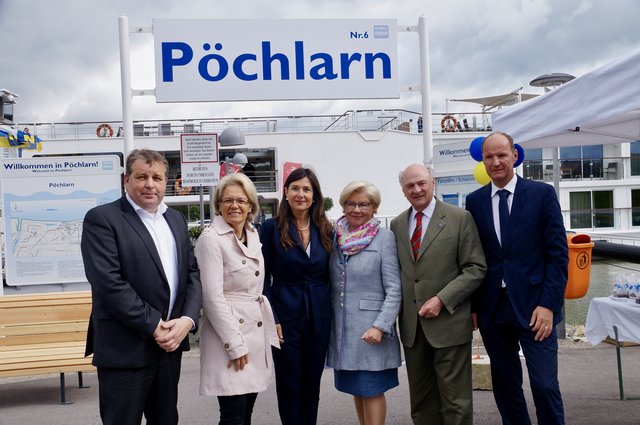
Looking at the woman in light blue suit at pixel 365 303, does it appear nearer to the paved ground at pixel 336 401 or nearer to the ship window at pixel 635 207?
the paved ground at pixel 336 401

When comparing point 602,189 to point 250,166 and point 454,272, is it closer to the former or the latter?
point 250,166

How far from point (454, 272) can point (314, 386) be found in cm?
107

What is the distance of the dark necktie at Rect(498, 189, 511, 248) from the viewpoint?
318cm

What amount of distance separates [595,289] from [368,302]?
1093 centimetres

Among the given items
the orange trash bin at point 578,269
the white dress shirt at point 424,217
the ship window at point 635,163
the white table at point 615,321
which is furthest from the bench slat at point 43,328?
the ship window at point 635,163

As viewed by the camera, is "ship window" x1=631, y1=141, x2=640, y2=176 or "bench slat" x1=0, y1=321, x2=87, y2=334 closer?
"bench slat" x1=0, y1=321, x2=87, y2=334

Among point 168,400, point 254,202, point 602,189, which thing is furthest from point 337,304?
point 602,189

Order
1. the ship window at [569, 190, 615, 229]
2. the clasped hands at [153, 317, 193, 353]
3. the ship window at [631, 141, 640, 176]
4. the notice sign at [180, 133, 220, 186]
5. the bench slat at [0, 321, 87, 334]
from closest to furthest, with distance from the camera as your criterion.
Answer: the clasped hands at [153, 317, 193, 353] → the bench slat at [0, 321, 87, 334] → the notice sign at [180, 133, 220, 186] → the ship window at [569, 190, 615, 229] → the ship window at [631, 141, 640, 176]

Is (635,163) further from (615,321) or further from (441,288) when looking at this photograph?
(441,288)

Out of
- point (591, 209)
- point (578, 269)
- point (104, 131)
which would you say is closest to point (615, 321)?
point (578, 269)

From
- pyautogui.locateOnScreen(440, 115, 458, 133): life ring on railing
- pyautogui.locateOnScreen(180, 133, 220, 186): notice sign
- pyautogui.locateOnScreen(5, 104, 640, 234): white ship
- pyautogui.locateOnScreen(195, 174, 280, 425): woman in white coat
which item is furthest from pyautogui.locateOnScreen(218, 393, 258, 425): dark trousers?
pyautogui.locateOnScreen(440, 115, 458, 133): life ring on railing

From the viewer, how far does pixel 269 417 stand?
4.34m

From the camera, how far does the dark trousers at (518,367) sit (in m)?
3.12

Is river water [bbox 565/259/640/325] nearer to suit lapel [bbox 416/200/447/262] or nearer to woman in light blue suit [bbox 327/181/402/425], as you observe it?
suit lapel [bbox 416/200/447/262]
